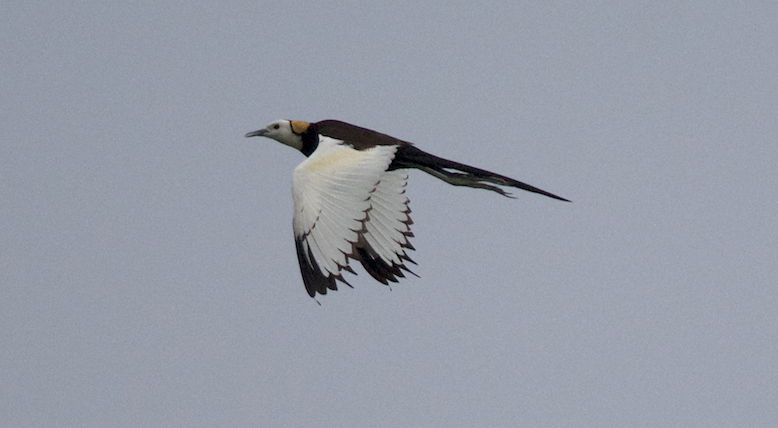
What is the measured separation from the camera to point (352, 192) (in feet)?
30.8

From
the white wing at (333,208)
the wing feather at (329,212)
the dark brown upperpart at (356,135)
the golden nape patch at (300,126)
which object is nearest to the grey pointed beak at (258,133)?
the golden nape patch at (300,126)

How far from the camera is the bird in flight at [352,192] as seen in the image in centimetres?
919

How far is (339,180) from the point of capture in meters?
9.49

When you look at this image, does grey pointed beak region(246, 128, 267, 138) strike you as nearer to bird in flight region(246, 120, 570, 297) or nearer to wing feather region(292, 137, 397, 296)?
bird in flight region(246, 120, 570, 297)

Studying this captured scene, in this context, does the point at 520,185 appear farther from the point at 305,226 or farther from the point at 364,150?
the point at 305,226

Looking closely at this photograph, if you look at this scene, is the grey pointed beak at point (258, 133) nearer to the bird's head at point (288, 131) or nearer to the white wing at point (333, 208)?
the bird's head at point (288, 131)

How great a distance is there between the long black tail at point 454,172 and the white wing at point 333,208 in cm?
17

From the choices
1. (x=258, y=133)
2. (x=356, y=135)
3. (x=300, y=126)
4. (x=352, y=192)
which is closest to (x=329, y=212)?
(x=352, y=192)

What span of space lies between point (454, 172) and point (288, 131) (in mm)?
1954

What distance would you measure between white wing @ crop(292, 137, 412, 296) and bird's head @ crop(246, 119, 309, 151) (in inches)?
35.5

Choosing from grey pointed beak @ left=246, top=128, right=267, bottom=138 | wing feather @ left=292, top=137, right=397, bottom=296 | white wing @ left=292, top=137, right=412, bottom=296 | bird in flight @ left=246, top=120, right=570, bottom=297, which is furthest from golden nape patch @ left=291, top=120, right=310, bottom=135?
wing feather @ left=292, top=137, right=397, bottom=296

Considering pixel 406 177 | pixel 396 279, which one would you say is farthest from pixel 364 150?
pixel 396 279

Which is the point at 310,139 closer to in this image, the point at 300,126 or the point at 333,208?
the point at 300,126

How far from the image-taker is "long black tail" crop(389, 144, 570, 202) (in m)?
10.3
